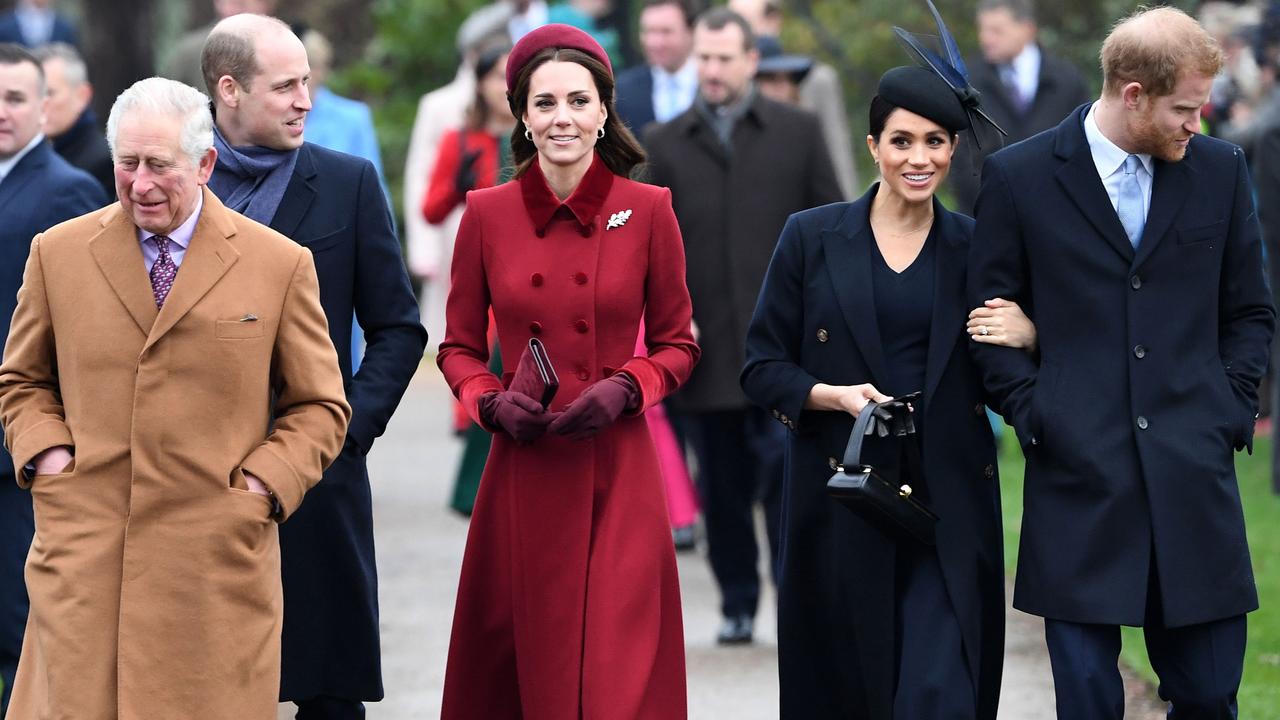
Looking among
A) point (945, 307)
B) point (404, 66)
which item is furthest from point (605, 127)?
point (404, 66)

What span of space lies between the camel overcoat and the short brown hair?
88.2 inches

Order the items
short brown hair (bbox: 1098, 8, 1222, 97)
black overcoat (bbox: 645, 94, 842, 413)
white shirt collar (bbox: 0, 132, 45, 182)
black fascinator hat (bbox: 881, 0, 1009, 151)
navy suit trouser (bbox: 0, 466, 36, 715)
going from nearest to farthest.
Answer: short brown hair (bbox: 1098, 8, 1222, 97)
black fascinator hat (bbox: 881, 0, 1009, 151)
navy suit trouser (bbox: 0, 466, 36, 715)
white shirt collar (bbox: 0, 132, 45, 182)
black overcoat (bbox: 645, 94, 842, 413)

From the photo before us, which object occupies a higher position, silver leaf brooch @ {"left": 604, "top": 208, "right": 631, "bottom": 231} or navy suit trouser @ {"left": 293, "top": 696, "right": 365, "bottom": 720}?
silver leaf brooch @ {"left": 604, "top": 208, "right": 631, "bottom": 231}

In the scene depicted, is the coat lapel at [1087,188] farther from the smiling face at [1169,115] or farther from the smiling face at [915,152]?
the smiling face at [915,152]

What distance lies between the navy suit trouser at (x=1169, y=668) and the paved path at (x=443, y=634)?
1.83 m

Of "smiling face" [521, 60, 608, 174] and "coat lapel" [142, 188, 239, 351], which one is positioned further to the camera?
"smiling face" [521, 60, 608, 174]

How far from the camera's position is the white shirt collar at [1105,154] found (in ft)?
19.5

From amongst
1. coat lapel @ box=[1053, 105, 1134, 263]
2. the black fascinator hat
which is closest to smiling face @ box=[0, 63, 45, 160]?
the black fascinator hat

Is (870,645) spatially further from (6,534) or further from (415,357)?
(6,534)

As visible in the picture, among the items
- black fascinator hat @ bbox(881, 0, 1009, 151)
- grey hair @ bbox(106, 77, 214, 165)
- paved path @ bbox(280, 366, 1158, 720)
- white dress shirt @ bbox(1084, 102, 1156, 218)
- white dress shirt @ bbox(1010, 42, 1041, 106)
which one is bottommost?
paved path @ bbox(280, 366, 1158, 720)

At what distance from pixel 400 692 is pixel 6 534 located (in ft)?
6.18

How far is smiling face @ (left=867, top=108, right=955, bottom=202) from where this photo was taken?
603cm

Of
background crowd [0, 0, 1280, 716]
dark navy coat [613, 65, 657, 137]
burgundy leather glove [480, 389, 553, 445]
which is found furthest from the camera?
dark navy coat [613, 65, 657, 137]

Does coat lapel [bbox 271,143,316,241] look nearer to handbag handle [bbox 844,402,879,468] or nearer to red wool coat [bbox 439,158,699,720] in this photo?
red wool coat [bbox 439,158,699,720]
